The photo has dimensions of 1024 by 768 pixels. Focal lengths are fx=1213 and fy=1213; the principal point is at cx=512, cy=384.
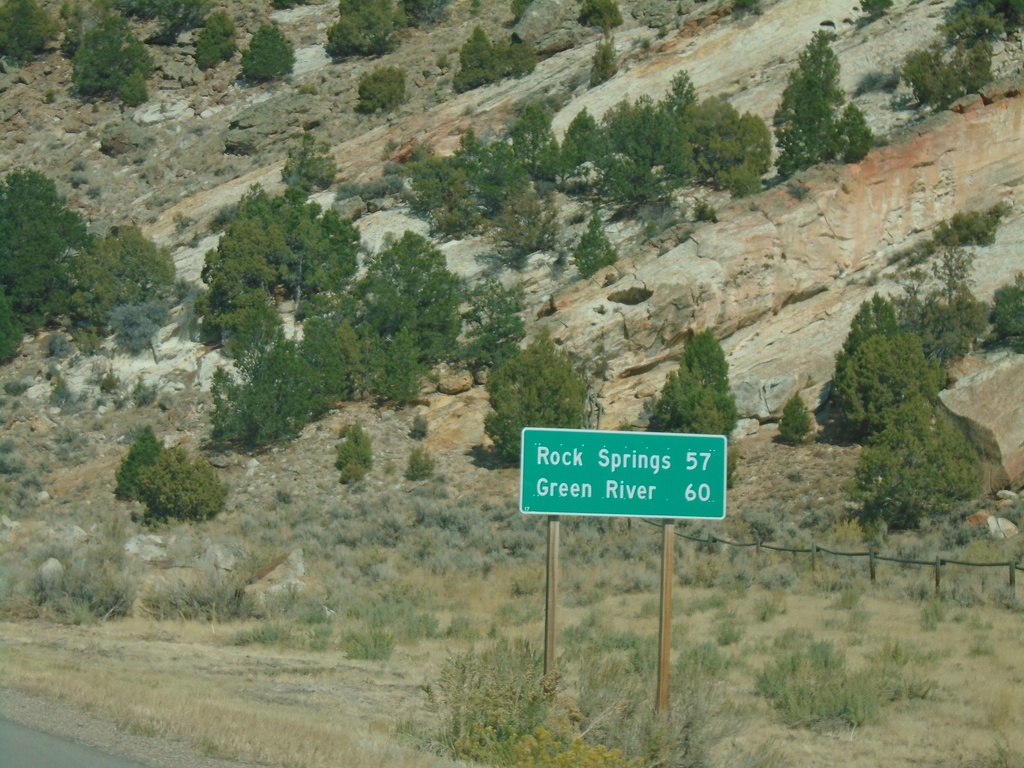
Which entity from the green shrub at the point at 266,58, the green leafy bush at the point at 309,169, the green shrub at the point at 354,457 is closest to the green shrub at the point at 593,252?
the green shrub at the point at 354,457

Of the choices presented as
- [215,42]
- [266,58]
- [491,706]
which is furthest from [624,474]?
[215,42]

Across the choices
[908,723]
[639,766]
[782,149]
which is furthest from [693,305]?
[639,766]

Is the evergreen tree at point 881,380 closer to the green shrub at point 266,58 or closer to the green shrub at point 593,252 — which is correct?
the green shrub at point 593,252

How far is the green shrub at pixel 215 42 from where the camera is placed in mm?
64438

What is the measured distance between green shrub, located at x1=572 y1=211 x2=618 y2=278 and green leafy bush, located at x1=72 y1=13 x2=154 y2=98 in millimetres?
33446

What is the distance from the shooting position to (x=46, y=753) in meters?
8.41

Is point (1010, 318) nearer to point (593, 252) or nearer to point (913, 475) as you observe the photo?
point (913, 475)

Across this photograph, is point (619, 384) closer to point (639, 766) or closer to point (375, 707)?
point (375, 707)

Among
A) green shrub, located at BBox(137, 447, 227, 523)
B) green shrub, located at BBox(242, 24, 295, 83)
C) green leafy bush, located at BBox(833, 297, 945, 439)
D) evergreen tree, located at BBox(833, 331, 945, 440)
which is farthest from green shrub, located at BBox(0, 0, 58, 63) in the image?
evergreen tree, located at BBox(833, 331, 945, 440)

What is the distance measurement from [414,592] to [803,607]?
6790 mm

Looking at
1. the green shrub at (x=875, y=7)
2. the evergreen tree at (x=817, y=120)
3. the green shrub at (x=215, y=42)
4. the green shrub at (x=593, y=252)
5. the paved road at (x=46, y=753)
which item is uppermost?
the green shrub at (x=215, y=42)

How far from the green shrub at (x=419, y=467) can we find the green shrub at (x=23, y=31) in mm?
46382

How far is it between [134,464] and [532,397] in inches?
451

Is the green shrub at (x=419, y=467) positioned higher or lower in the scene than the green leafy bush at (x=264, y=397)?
lower
